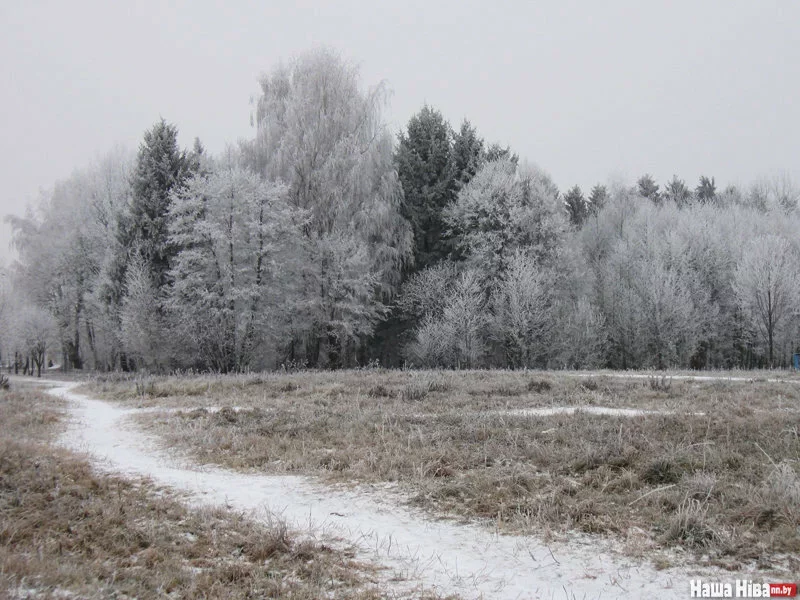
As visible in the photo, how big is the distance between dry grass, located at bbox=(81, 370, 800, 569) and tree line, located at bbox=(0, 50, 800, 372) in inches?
558

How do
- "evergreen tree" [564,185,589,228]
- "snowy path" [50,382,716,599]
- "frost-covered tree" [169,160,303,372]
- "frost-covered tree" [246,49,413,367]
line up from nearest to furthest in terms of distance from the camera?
"snowy path" [50,382,716,599], "frost-covered tree" [169,160,303,372], "frost-covered tree" [246,49,413,367], "evergreen tree" [564,185,589,228]

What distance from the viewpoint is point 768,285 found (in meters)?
33.7

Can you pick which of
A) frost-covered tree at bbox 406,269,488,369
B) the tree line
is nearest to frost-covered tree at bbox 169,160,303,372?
the tree line

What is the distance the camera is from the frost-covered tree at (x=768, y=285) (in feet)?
110

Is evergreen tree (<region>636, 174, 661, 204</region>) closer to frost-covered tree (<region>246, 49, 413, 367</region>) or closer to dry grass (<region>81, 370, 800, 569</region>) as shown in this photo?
frost-covered tree (<region>246, 49, 413, 367</region>)

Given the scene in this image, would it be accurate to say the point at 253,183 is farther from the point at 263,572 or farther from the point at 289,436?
the point at 263,572

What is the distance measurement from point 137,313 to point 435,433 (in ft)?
79.7

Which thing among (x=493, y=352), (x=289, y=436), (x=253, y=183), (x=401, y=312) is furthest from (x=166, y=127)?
(x=289, y=436)

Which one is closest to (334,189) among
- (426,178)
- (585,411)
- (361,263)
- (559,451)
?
(361,263)

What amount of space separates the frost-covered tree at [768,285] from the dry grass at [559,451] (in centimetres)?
2163

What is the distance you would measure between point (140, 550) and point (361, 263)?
25668mm

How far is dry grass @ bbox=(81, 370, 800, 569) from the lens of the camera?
576 centimetres

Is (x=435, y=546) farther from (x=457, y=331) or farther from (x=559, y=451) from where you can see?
(x=457, y=331)

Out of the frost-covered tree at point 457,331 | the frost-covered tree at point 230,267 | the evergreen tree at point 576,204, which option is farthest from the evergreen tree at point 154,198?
the evergreen tree at point 576,204
